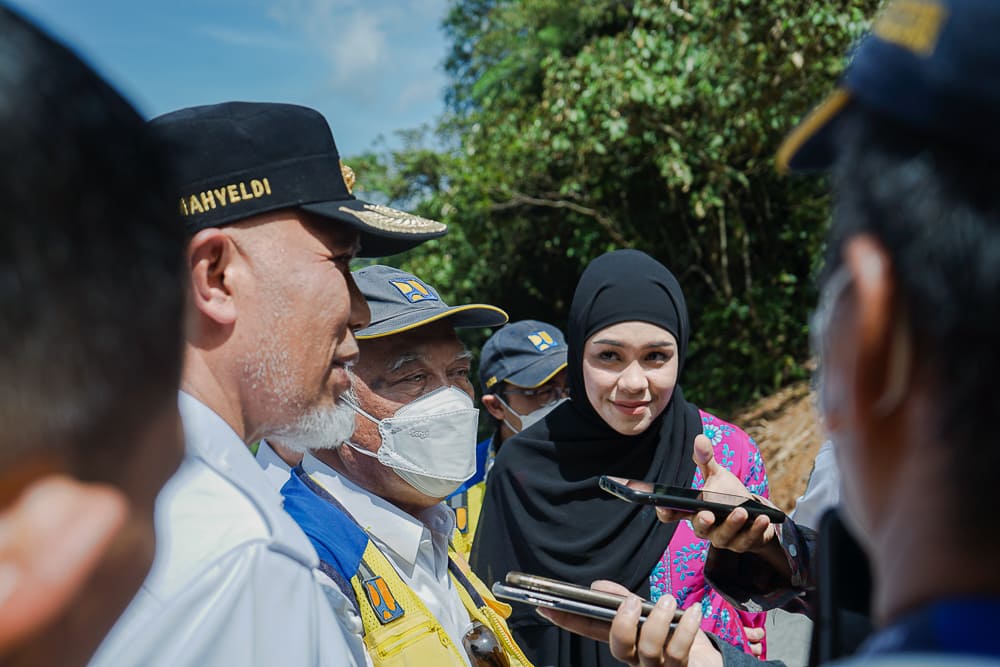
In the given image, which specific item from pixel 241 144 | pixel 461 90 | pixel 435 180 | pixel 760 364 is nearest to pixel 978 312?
pixel 241 144

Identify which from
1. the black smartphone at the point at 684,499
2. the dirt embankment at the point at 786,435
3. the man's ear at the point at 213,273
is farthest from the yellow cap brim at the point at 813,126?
the dirt embankment at the point at 786,435

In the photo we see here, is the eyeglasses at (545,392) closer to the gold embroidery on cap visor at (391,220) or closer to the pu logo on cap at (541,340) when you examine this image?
the pu logo on cap at (541,340)

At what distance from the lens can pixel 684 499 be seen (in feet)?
7.20

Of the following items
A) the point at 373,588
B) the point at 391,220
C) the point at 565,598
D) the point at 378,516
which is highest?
the point at 391,220

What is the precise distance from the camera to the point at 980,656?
2.10 feet

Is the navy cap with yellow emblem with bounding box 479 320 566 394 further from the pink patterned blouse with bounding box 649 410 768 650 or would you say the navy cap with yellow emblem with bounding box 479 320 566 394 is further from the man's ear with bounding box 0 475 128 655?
the man's ear with bounding box 0 475 128 655

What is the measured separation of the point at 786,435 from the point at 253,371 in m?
8.04

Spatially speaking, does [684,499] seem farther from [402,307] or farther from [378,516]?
[402,307]

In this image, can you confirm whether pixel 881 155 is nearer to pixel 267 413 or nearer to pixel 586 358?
pixel 267 413

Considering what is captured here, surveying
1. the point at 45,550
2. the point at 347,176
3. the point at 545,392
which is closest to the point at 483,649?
the point at 347,176

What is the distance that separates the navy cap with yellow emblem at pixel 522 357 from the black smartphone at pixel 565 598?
2734 millimetres

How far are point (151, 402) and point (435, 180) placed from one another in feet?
43.0

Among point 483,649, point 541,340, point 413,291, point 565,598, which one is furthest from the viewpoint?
point 541,340

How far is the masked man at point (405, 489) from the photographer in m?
2.09
